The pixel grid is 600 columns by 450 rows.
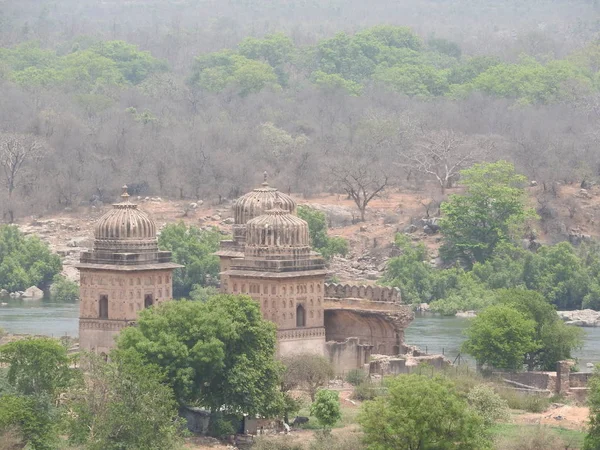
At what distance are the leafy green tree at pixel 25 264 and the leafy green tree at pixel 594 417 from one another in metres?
33.8

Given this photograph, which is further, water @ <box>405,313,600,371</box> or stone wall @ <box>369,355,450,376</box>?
water @ <box>405,313,600,371</box>

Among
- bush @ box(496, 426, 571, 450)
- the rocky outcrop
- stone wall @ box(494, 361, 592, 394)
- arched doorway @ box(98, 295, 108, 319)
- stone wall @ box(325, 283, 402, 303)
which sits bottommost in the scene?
bush @ box(496, 426, 571, 450)

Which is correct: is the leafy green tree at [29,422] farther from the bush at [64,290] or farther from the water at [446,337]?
the bush at [64,290]

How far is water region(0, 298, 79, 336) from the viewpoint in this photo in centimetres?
7181

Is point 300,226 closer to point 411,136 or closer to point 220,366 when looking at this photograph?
point 220,366

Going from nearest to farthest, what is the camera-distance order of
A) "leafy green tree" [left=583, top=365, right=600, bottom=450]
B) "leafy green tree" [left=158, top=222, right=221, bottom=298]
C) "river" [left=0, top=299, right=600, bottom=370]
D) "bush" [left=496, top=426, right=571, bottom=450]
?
"leafy green tree" [left=583, top=365, right=600, bottom=450], "bush" [left=496, top=426, right=571, bottom=450], "river" [left=0, top=299, right=600, bottom=370], "leafy green tree" [left=158, top=222, right=221, bottom=298]

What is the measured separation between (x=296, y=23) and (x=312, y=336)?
120403 millimetres

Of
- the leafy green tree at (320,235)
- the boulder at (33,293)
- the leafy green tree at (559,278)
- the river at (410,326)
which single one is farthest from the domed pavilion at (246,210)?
the boulder at (33,293)

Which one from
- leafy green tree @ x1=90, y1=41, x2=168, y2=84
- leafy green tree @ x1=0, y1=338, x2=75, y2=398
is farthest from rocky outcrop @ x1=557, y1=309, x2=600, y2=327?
leafy green tree @ x1=90, y1=41, x2=168, y2=84

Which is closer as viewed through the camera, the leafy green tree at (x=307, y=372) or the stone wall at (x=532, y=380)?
the leafy green tree at (x=307, y=372)

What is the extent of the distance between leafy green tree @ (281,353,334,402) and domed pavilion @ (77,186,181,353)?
4.49m

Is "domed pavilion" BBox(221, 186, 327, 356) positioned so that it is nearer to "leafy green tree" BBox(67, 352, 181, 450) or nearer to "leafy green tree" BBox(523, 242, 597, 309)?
"leafy green tree" BBox(67, 352, 181, 450)

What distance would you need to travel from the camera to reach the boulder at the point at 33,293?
85062mm

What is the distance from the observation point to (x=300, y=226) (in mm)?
60812
